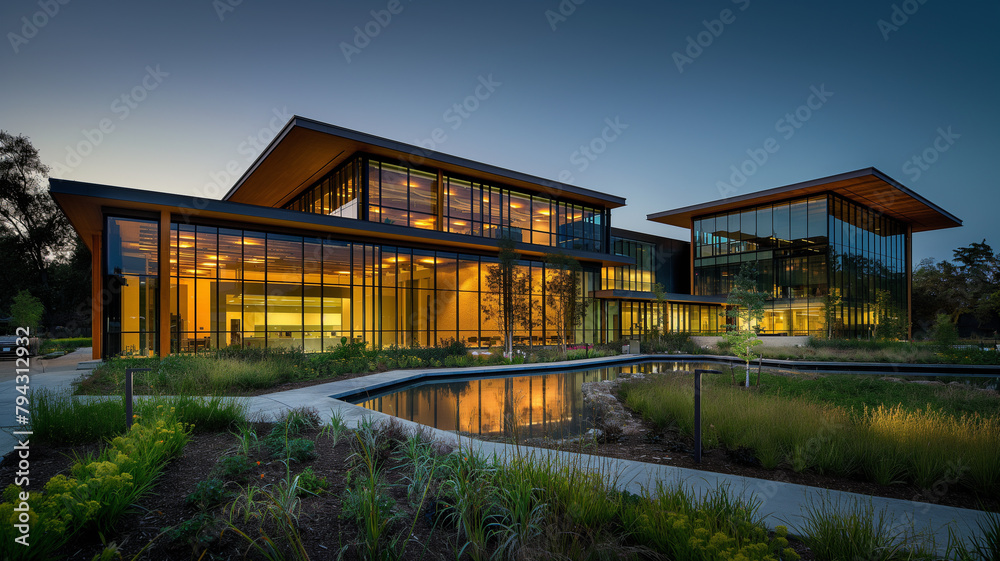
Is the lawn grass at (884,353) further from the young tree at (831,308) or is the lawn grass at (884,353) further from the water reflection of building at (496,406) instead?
the water reflection of building at (496,406)

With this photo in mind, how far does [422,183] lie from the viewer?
952 inches

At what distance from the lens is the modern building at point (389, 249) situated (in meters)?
17.5

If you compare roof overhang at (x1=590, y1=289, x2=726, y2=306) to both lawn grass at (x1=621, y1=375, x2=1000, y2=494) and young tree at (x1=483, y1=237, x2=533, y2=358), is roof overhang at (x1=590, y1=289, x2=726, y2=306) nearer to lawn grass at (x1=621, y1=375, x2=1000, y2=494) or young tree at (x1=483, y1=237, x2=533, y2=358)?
young tree at (x1=483, y1=237, x2=533, y2=358)

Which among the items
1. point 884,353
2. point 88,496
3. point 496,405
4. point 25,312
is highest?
point 25,312

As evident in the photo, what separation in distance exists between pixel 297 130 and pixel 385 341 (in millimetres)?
10609

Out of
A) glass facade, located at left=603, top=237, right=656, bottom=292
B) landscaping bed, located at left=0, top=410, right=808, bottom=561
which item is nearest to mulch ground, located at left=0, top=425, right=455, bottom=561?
landscaping bed, located at left=0, top=410, right=808, bottom=561

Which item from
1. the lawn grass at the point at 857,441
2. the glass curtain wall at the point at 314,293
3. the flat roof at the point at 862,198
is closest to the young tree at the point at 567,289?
the glass curtain wall at the point at 314,293

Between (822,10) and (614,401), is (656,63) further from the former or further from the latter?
(614,401)

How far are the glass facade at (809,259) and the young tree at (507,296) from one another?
806 inches

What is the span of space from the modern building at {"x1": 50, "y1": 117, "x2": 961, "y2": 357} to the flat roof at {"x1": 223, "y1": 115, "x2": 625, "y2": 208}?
11cm

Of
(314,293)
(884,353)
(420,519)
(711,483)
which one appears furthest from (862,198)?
(420,519)

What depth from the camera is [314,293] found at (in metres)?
21.1

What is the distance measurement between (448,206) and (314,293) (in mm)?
8642

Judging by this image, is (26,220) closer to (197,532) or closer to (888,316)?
(197,532)
